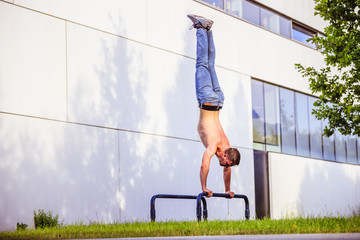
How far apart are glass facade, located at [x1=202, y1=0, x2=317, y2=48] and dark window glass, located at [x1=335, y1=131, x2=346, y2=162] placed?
4.38 meters

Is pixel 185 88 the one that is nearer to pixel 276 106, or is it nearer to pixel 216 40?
pixel 216 40

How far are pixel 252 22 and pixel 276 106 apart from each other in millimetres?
3287

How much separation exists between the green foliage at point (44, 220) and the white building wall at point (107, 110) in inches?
6.7

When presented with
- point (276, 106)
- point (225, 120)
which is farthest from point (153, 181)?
point (276, 106)

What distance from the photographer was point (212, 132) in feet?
47.3

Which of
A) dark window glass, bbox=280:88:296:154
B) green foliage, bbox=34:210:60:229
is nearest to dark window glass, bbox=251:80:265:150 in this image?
dark window glass, bbox=280:88:296:154

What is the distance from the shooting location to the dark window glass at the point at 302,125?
24266mm

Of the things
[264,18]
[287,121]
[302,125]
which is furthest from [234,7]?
[302,125]

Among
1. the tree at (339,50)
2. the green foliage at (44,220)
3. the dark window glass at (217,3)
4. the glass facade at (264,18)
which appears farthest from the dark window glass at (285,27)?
the green foliage at (44,220)

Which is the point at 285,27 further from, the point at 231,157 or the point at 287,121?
the point at 231,157

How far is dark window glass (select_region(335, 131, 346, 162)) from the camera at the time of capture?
88.5 feet

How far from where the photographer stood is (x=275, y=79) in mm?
23047

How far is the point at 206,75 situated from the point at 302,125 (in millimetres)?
11214

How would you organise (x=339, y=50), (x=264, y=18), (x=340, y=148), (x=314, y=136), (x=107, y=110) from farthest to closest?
(x=340, y=148) < (x=314, y=136) < (x=264, y=18) < (x=339, y=50) < (x=107, y=110)
